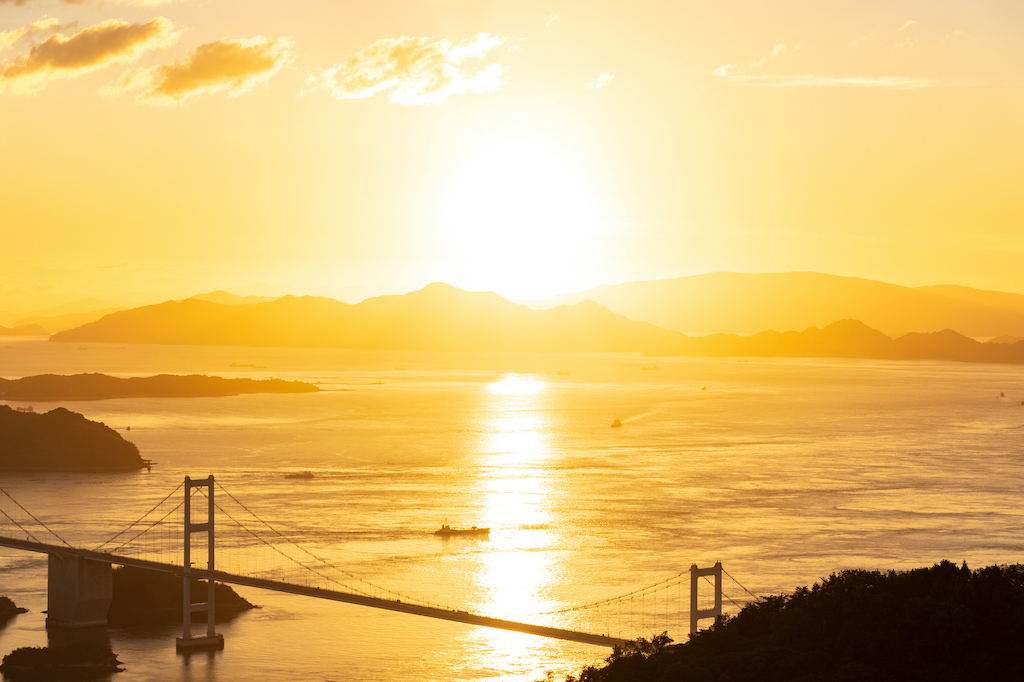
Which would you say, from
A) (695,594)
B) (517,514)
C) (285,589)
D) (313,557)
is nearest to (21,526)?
(313,557)

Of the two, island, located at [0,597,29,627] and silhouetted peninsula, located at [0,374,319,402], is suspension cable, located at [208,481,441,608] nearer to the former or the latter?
island, located at [0,597,29,627]

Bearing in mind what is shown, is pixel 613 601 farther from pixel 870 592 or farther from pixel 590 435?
pixel 590 435

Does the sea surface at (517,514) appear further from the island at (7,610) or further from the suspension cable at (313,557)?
the island at (7,610)

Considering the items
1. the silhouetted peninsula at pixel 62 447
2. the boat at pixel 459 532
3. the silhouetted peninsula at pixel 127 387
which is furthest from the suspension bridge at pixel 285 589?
the silhouetted peninsula at pixel 127 387

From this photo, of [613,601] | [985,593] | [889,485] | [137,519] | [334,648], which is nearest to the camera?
[985,593]

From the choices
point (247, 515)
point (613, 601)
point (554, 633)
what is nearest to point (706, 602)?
point (613, 601)

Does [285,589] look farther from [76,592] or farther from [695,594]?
[695,594]
